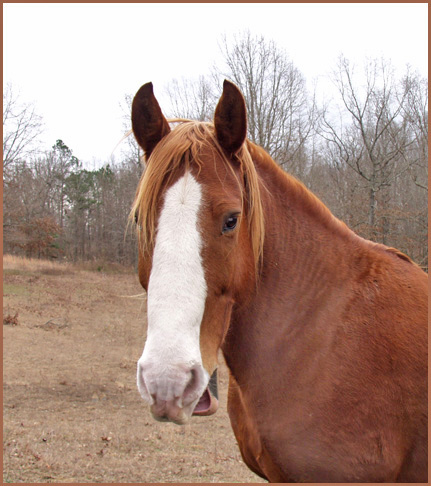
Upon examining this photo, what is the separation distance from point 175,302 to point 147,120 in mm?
1122

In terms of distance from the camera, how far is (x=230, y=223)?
199 cm

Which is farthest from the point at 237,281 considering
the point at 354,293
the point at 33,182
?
the point at 33,182

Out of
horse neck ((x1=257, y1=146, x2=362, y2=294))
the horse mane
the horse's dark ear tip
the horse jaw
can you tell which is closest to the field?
the horse mane

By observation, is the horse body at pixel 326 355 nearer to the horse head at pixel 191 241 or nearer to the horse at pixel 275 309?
the horse at pixel 275 309

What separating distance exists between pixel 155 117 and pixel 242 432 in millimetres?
1903

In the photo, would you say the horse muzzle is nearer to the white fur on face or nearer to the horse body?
the white fur on face

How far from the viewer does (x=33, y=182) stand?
36.6m

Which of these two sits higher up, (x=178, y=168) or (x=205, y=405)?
(x=178, y=168)

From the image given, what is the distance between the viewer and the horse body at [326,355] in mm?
2012

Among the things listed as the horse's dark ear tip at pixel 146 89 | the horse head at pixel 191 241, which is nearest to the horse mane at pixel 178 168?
the horse head at pixel 191 241

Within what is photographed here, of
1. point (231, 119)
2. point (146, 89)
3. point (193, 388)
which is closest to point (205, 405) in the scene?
point (193, 388)

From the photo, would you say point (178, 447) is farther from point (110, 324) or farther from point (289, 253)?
point (110, 324)

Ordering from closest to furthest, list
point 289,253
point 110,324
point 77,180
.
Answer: point 289,253
point 110,324
point 77,180

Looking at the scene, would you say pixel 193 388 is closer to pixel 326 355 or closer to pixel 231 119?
pixel 326 355
